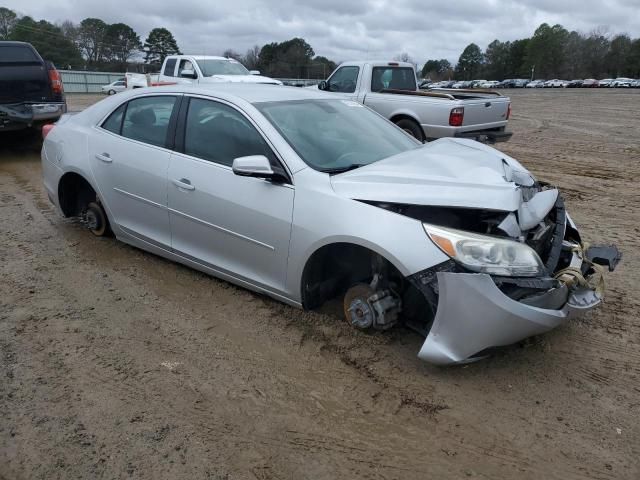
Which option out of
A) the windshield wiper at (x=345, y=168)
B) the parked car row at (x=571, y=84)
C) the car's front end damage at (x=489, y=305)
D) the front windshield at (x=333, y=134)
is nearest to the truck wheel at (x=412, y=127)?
the front windshield at (x=333, y=134)

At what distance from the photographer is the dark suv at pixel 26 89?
898cm

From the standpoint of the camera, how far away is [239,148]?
3.76 meters

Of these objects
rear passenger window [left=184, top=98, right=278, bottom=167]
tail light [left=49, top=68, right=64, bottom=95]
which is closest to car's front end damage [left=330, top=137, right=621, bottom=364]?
rear passenger window [left=184, top=98, right=278, bottom=167]

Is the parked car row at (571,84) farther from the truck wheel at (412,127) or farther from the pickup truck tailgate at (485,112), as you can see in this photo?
the truck wheel at (412,127)

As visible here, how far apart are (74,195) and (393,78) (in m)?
7.45

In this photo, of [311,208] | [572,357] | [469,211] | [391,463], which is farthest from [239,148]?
[572,357]

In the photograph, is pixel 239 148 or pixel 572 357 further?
pixel 239 148

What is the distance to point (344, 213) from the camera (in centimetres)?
316

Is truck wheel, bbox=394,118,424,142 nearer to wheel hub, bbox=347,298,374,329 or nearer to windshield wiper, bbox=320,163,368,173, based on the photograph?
windshield wiper, bbox=320,163,368,173

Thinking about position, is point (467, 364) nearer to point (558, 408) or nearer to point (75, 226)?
point (558, 408)

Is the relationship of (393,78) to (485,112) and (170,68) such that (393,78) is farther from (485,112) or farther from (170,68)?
(170,68)

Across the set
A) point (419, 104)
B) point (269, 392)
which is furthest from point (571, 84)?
point (269, 392)

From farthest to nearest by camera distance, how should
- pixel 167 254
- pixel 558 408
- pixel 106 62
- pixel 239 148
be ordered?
pixel 106 62
pixel 167 254
pixel 239 148
pixel 558 408

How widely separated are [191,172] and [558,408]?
2.83 m
